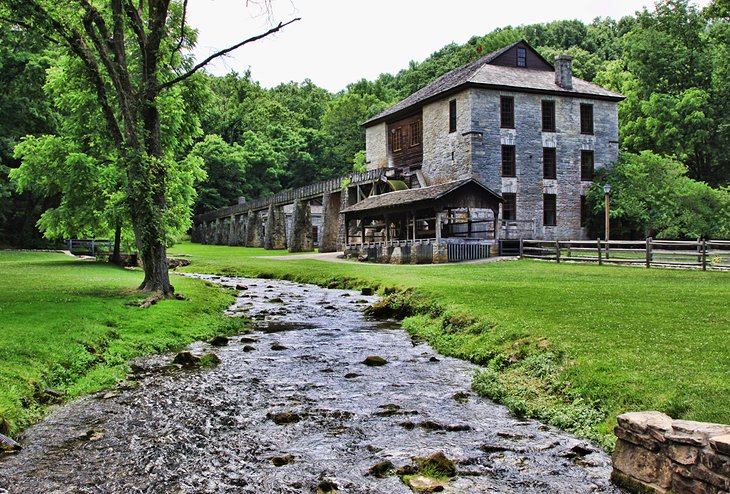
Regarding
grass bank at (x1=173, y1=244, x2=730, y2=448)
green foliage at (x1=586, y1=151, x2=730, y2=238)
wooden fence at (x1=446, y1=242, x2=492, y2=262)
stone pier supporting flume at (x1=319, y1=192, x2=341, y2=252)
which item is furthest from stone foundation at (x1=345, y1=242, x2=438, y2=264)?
green foliage at (x1=586, y1=151, x2=730, y2=238)

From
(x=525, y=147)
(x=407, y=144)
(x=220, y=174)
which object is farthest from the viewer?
(x=220, y=174)

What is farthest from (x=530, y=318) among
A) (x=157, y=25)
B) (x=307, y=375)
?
(x=157, y=25)

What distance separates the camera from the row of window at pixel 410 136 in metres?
45.5

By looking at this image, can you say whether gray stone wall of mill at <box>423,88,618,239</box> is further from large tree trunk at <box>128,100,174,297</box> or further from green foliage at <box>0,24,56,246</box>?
green foliage at <box>0,24,56,246</box>

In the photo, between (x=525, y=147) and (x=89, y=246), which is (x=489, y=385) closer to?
(x=525, y=147)

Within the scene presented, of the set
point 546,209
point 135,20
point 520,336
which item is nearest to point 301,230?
point 546,209

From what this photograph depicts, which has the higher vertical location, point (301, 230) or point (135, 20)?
point (135, 20)

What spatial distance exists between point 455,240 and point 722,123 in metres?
30.6

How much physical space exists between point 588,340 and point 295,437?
529 cm

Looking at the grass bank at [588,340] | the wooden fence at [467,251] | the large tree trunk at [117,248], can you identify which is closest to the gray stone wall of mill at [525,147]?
the wooden fence at [467,251]

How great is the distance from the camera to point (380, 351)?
472 inches

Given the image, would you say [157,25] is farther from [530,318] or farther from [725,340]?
[725,340]

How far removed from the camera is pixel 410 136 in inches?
1837

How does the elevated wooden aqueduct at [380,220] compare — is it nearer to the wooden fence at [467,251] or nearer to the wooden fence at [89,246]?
the wooden fence at [467,251]
